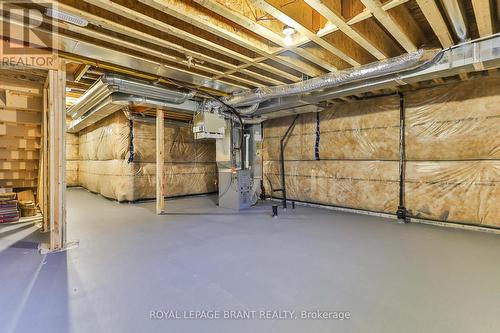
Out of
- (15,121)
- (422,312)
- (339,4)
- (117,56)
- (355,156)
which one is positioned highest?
(339,4)

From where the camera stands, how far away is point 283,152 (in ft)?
20.9

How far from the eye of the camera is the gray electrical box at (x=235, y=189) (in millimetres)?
5309

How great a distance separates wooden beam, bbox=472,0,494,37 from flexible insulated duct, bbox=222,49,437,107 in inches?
17.1

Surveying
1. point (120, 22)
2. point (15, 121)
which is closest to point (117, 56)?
point (120, 22)

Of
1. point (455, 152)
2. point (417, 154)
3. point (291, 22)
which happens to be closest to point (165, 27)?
point (291, 22)

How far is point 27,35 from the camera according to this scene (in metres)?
2.50

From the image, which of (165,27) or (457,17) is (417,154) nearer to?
(457,17)

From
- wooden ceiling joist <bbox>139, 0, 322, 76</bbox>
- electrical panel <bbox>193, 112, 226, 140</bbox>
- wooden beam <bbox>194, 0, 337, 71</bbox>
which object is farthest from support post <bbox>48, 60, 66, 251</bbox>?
electrical panel <bbox>193, 112, 226, 140</bbox>

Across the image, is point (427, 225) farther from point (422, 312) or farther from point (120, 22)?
point (120, 22)

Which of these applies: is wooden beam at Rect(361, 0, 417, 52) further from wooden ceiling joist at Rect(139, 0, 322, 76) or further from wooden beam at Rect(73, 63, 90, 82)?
wooden beam at Rect(73, 63, 90, 82)

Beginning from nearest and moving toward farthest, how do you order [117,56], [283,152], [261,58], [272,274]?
[272,274] < [117,56] < [261,58] < [283,152]

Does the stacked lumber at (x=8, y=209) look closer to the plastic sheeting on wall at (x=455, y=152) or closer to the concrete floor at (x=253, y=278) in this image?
the concrete floor at (x=253, y=278)

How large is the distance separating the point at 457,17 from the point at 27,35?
4.11 metres

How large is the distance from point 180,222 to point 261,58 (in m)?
2.82
